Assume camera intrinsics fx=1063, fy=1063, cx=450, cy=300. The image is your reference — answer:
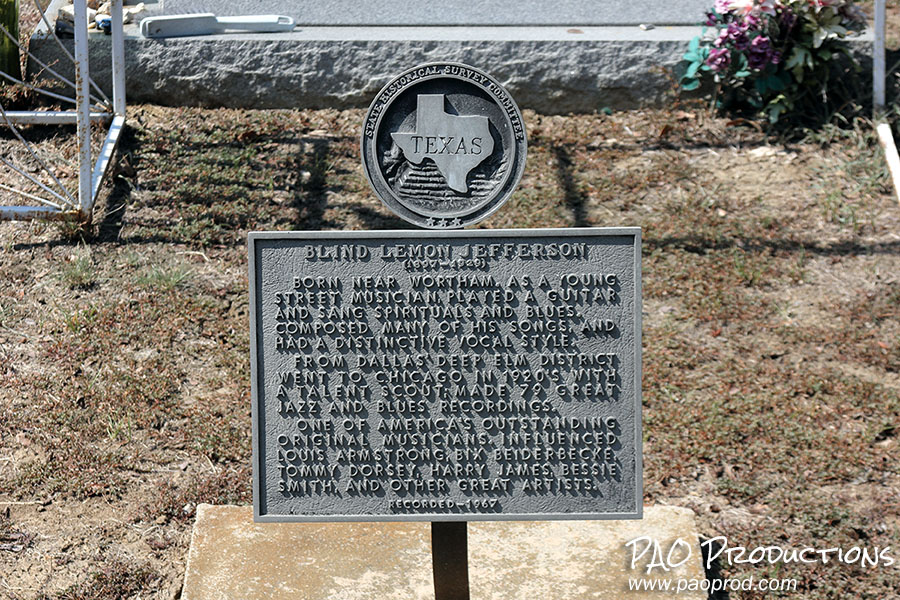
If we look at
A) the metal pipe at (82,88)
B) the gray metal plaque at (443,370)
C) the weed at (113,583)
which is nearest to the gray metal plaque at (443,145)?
the gray metal plaque at (443,370)

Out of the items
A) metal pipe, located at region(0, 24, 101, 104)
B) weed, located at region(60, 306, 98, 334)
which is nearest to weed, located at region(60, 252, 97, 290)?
weed, located at region(60, 306, 98, 334)

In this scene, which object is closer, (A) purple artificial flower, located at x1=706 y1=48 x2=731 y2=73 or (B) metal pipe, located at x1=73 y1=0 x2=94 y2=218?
(B) metal pipe, located at x1=73 y1=0 x2=94 y2=218

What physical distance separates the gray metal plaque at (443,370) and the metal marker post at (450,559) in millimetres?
163

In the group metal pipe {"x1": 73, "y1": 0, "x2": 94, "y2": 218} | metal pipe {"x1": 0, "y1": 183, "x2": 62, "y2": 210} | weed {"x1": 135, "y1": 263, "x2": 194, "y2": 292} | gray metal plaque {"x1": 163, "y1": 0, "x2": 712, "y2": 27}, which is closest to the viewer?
weed {"x1": 135, "y1": 263, "x2": 194, "y2": 292}

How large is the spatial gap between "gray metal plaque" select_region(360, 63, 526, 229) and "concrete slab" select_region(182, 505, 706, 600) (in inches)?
50.3

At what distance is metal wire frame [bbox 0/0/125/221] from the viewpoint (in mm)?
5344

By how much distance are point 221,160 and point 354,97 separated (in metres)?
0.98

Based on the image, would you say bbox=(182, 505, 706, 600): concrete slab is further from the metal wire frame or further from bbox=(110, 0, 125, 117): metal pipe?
bbox=(110, 0, 125, 117): metal pipe

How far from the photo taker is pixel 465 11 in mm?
6852

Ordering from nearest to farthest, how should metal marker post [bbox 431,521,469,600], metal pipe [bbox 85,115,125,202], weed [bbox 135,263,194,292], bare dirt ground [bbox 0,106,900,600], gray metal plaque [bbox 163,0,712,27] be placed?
metal marker post [bbox 431,521,469,600], bare dirt ground [bbox 0,106,900,600], weed [bbox 135,263,194,292], metal pipe [bbox 85,115,125,202], gray metal plaque [bbox 163,0,712,27]

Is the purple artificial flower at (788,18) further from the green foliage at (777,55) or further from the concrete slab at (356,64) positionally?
the concrete slab at (356,64)

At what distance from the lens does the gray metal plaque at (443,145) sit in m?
3.08

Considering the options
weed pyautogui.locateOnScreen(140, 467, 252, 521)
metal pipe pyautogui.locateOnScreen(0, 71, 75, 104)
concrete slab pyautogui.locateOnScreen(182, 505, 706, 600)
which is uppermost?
metal pipe pyautogui.locateOnScreen(0, 71, 75, 104)

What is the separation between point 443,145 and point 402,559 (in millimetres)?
1510
